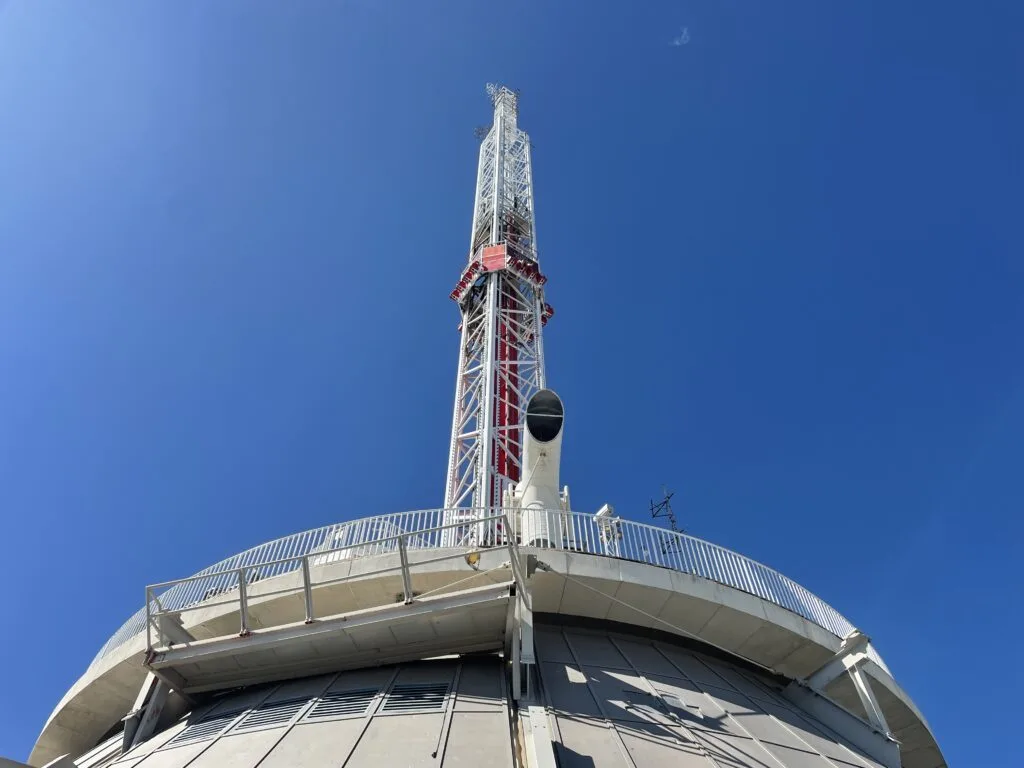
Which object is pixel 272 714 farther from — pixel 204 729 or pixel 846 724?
pixel 846 724

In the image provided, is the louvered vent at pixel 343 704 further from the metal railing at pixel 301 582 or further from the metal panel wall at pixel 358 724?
the metal railing at pixel 301 582

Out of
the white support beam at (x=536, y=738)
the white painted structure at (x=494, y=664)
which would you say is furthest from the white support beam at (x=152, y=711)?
the white support beam at (x=536, y=738)

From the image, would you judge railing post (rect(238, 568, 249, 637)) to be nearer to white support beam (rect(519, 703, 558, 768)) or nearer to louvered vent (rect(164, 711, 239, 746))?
louvered vent (rect(164, 711, 239, 746))

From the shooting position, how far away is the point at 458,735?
32.6ft

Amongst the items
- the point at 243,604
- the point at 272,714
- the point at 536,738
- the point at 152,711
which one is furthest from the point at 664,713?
the point at 152,711

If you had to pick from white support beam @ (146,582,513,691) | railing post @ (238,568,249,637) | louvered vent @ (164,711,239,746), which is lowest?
louvered vent @ (164,711,239,746)

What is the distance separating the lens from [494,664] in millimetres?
12289

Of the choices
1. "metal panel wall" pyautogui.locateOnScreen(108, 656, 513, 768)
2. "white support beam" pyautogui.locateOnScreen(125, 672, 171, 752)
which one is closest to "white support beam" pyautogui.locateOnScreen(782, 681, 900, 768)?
"metal panel wall" pyautogui.locateOnScreen(108, 656, 513, 768)

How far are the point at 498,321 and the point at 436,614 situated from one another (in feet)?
66.6

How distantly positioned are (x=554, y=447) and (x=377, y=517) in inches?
186

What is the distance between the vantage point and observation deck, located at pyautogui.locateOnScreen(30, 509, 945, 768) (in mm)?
11922

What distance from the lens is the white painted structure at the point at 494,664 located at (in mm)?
10305

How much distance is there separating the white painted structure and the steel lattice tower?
6.62m

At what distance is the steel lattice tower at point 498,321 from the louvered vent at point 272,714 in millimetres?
8864
